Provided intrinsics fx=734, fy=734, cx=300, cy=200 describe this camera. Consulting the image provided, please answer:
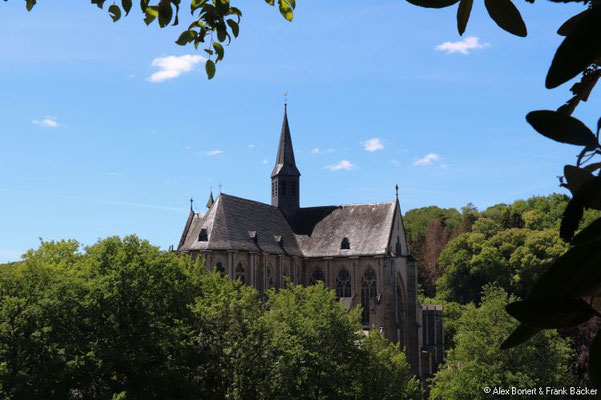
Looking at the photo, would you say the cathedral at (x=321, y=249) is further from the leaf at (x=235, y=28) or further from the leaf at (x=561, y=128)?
the leaf at (x=561, y=128)

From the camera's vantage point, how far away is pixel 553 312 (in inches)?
46.6

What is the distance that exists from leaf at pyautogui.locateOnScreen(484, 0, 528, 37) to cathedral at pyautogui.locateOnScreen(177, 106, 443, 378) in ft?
153

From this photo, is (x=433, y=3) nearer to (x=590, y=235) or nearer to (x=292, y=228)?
(x=590, y=235)

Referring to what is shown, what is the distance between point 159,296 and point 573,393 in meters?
19.1

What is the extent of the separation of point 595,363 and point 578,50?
0.52m

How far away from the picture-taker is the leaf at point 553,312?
1.18m

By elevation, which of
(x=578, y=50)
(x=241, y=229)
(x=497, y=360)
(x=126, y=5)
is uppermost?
(x=241, y=229)

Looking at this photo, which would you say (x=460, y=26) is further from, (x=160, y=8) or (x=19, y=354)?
(x=19, y=354)

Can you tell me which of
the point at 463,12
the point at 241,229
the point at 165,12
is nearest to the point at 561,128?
the point at 463,12

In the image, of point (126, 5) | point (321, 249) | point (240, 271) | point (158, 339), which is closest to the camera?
point (126, 5)

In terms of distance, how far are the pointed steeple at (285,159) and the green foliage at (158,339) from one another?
27.9 meters

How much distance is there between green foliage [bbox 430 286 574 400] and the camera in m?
33.3

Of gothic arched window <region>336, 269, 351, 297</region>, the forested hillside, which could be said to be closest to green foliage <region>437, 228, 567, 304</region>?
the forested hillside

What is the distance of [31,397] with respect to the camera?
77.4ft
